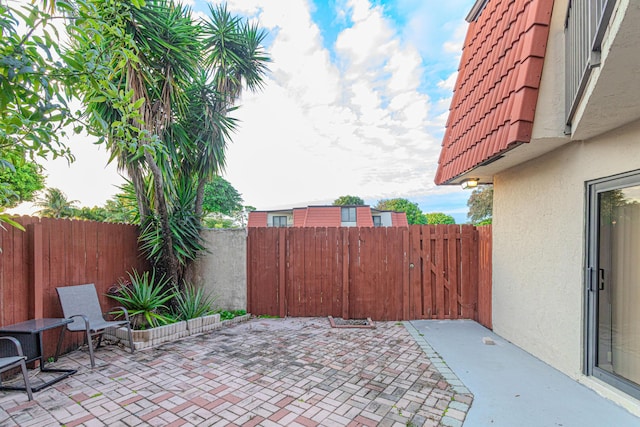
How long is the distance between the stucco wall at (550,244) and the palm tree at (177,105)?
5090 mm

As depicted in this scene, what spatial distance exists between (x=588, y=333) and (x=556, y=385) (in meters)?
0.63

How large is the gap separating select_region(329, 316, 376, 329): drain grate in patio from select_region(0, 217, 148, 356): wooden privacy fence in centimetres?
367

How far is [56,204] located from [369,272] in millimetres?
25020

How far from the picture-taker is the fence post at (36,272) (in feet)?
12.2

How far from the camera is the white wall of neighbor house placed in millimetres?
3127

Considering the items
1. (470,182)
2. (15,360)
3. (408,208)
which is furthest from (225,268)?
(408,208)

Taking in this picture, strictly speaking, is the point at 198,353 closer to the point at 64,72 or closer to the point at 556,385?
the point at 64,72

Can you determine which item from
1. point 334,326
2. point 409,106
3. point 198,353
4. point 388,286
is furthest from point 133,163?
point 409,106

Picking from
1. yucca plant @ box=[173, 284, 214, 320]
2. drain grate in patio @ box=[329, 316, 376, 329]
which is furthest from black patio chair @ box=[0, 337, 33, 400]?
drain grate in patio @ box=[329, 316, 376, 329]

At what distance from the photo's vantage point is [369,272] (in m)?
5.89

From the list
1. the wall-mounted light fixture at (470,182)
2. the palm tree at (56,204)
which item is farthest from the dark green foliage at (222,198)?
the wall-mounted light fixture at (470,182)

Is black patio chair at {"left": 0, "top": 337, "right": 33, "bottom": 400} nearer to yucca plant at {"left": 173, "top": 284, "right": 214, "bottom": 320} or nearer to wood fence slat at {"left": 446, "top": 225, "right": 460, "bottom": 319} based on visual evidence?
yucca plant at {"left": 173, "top": 284, "right": 214, "bottom": 320}

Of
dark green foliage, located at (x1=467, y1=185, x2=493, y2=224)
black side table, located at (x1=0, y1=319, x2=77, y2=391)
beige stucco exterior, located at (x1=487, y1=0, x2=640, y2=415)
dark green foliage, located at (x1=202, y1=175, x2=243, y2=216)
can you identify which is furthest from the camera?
dark green foliage, located at (x1=202, y1=175, x2=243, y2=216)

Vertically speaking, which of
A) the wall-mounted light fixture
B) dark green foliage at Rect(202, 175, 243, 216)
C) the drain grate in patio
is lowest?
the drain grate in patio
